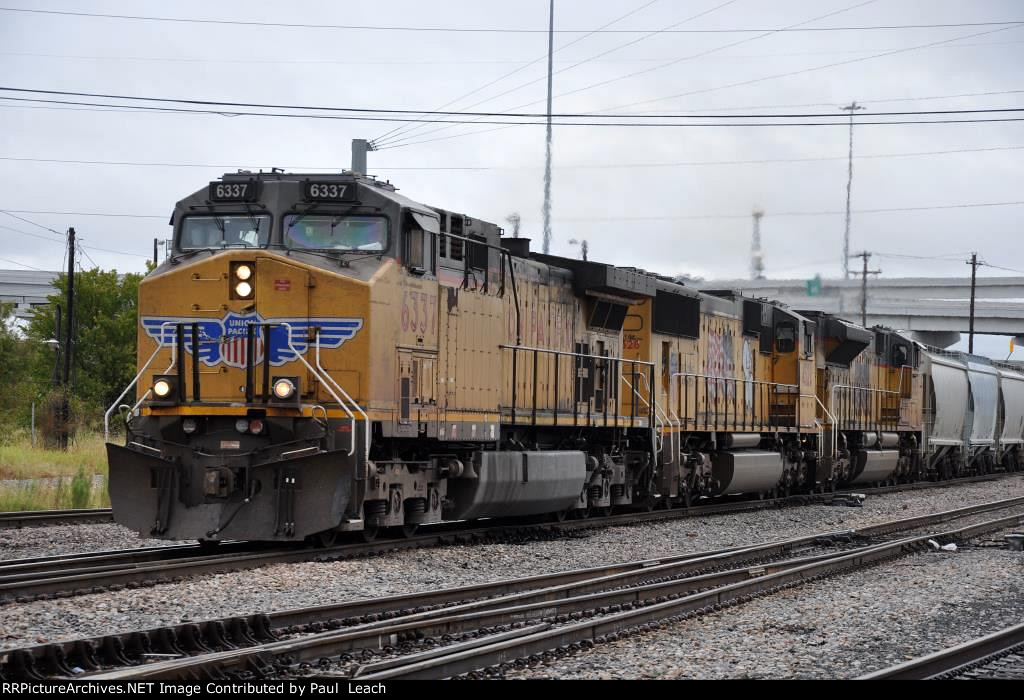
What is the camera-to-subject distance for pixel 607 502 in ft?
53.7

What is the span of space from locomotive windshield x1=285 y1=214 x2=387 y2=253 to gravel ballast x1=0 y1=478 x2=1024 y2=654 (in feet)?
9.84

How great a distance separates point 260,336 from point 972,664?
681 cm

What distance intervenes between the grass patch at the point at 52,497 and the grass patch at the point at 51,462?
1.70 m

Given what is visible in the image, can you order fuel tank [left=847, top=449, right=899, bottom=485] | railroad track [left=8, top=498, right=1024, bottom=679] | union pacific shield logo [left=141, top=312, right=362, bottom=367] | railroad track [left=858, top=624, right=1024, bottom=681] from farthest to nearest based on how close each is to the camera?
fuel tank [left=847, top=449, right=899, bottom=485] → union pacific shield logo [left=141, top=312, right=362, bottom=367] → railroad track [left=858, top=624, right=1024, bottom=681] → railroad track [left=8, top=498, right=1024, bottom=679]

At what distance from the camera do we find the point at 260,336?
11.1 m

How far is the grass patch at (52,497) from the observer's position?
16938 mm

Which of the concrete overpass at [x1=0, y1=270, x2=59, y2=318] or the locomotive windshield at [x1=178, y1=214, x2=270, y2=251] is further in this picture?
the concrete overpass at [x1=0, y1=270, x2=59, y2=318]

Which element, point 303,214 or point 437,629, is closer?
point 437,629

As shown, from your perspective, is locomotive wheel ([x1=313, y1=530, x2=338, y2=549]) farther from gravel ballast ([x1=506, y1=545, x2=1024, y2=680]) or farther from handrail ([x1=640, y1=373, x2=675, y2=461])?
handrail ([x1=640, y1=373, x2=675, y2=461])

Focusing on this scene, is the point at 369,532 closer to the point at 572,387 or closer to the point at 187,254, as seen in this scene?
the point at 187,254

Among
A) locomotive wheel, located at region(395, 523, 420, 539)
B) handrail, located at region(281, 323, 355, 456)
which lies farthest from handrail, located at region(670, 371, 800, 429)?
handrail, located at region(281, 323, 355, 456)

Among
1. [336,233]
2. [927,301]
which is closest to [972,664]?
[336,233]

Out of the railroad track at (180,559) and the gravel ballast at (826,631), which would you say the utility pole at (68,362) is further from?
the gravel ballast at (826,631)

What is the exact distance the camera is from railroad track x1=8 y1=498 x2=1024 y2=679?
19.9ft
